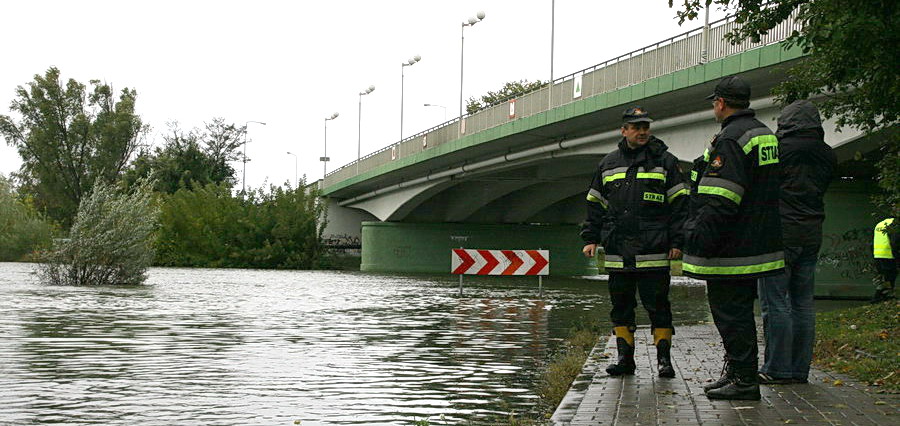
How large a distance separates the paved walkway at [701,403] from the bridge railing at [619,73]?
8.40 m

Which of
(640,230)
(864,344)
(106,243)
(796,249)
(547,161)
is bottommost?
(864,344)

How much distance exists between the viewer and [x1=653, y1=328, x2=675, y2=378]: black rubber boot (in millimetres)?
8398

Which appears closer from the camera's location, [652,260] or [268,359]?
[652,260]

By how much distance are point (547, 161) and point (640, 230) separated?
28.3 meters

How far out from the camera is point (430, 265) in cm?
5616

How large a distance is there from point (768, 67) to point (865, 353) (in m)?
12.9

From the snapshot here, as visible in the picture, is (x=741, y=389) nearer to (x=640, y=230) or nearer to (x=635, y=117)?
(x=640, y=230)

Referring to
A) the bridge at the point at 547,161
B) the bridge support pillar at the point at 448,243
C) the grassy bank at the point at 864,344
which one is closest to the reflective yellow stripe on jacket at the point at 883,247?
the grassy bank at the point at 864,344

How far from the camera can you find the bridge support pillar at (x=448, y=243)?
55719mm

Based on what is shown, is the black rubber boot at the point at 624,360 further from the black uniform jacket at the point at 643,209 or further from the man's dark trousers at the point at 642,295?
the black uniform jacket at the point at 643,209

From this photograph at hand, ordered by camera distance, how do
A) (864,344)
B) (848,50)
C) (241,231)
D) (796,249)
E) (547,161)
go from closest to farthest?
(796,249) < (848,50) < (864,344) < (547,161) < (241,231)

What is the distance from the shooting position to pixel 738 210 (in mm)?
7398

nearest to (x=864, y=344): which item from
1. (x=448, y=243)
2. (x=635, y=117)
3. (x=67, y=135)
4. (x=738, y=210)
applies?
(x=635, y=117)

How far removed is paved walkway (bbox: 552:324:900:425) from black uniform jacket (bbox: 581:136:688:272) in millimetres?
799
